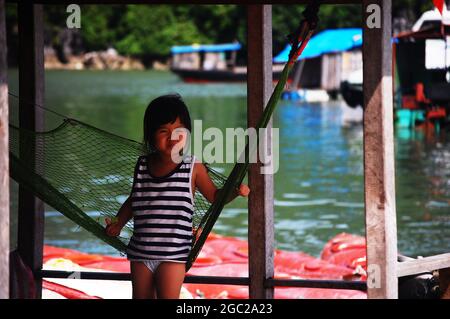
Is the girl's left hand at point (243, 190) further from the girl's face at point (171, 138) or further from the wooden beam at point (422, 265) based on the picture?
the wooden beam at point (422, 265)

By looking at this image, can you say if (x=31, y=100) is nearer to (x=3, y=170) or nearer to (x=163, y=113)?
(x=163, y=113)

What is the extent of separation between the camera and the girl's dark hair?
372cm

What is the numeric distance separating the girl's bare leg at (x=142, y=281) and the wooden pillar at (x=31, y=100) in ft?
3.64

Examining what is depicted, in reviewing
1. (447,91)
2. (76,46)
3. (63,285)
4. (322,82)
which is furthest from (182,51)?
(63,285)

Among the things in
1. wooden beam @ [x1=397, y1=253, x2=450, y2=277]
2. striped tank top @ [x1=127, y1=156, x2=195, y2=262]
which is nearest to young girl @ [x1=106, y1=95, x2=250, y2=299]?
striped tank top @ [x1=127, y1=156, x2=195, y2=262]

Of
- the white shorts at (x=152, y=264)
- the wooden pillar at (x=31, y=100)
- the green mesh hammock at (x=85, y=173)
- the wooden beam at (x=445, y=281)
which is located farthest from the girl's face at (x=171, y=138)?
the wooden beam at (x=445, y=281)

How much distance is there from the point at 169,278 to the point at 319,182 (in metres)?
12.7

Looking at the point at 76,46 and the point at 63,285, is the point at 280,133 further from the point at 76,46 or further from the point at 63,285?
the point at 76,46

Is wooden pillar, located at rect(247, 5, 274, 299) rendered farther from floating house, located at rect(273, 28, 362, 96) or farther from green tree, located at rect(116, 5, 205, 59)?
green tree, located at rect(116, 5, 205, 59)

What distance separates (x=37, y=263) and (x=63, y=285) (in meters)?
1.04

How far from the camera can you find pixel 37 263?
477 centimetres

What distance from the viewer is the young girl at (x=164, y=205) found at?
370cm

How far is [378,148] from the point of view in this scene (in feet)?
11.6

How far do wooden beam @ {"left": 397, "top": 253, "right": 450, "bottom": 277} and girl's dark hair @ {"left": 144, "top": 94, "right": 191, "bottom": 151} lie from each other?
0.87m
